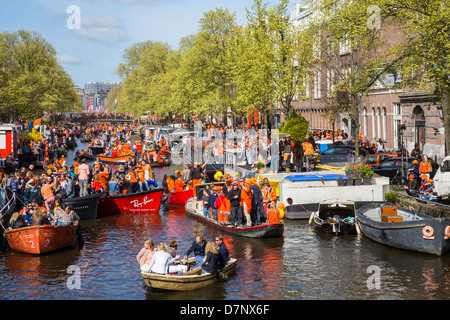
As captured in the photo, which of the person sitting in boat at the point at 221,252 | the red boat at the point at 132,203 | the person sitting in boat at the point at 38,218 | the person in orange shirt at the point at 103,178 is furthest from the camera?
the person in orange shirt at the point at 103,178

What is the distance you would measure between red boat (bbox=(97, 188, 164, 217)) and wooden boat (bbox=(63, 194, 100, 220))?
119cm

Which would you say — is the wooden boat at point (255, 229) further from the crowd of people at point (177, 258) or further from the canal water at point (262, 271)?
the crowd of people at point (177, 258)

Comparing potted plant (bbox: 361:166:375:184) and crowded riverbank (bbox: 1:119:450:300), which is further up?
→ potted plant (bbox: 361:166:375:184)

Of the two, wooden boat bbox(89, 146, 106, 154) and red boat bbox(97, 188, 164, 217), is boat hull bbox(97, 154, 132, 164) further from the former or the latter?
red boat bbox(97, 188, 164, 217)

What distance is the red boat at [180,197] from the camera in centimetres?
3228

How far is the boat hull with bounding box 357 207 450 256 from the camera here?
1945cm

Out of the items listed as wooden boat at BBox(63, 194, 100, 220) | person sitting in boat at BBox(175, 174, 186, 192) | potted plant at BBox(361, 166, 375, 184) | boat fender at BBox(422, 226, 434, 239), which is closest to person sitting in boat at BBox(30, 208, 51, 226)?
wooden boat at BBox(63, 194, 100, 220)

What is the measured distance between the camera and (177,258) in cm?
1730

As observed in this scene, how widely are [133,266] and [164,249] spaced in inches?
140

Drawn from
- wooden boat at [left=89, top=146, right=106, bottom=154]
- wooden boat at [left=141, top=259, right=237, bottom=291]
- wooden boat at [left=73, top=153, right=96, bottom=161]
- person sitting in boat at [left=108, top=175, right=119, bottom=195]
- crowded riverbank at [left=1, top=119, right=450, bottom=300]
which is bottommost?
crowded riverbank at [left=1, top=119, right=450, bottom=300]

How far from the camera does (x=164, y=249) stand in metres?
16.4

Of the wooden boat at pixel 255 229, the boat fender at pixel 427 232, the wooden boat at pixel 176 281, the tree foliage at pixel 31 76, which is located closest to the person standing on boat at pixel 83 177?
the wooden boat at pixel 255 229

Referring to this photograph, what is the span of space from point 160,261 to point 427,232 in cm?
906
